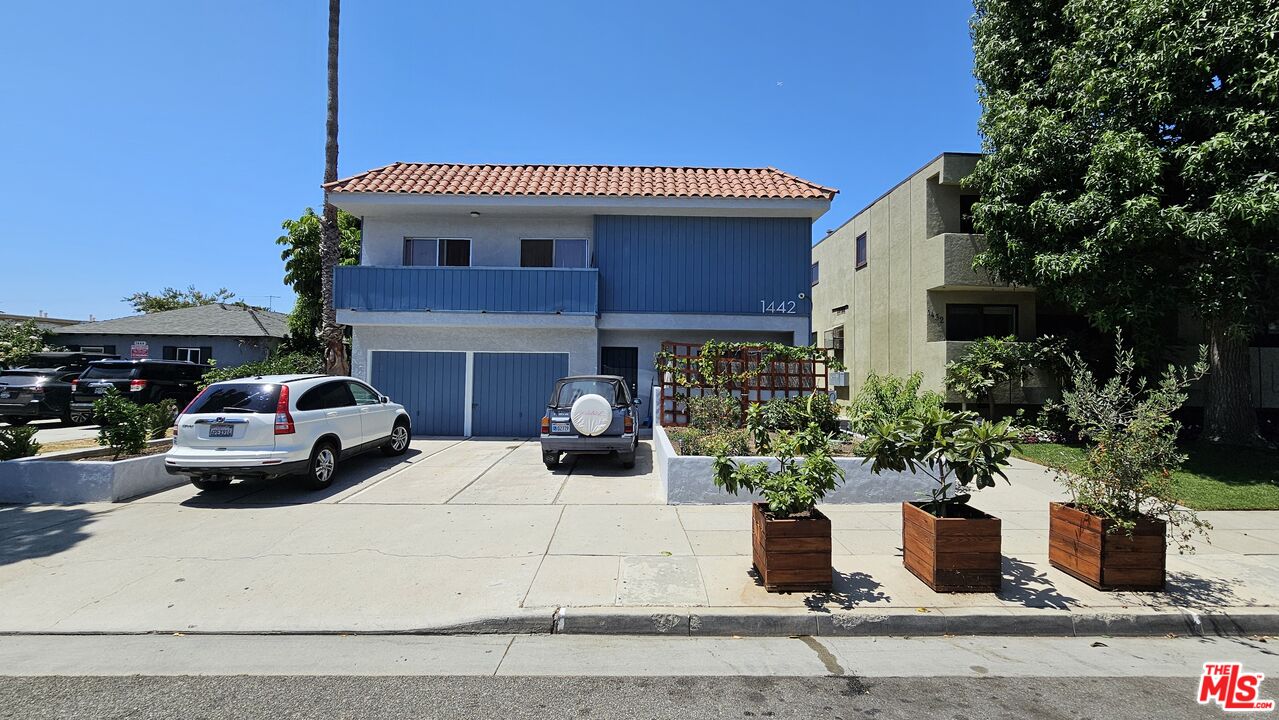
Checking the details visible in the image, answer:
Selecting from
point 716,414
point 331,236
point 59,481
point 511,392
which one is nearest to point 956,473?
point 716,414

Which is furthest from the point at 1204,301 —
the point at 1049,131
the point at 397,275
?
the point at 397,275

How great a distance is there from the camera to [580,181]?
1437 cm

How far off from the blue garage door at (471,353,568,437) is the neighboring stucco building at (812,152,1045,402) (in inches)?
350

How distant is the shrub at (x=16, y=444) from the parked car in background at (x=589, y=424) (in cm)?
742

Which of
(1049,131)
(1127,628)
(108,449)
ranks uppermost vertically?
(1049,131)

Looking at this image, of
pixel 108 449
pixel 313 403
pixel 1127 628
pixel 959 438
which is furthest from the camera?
pixel 108 449

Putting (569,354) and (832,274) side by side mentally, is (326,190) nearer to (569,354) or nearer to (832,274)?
(569,354)

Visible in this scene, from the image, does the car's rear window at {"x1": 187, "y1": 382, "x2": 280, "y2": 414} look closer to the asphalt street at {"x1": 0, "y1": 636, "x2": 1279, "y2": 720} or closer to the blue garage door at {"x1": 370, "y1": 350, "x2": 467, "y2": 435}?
the asphalt street at {"x1": 0, "y1": 636, "x2": 1279, "y2": 720}

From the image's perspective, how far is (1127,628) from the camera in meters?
4.24

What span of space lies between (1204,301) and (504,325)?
1320cm

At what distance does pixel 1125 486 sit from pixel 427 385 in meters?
13.1

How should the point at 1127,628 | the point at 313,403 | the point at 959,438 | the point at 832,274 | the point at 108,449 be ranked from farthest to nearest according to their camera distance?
the point at 832,274 < the point at 108,449 < the point at 313,403 < the point at 959,438 < the point at 1127,628

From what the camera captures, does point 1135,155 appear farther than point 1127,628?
Yes

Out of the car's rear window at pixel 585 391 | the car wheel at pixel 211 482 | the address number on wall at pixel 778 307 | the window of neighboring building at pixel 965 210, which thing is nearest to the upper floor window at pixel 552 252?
the address number on wall at pixel 778 307
